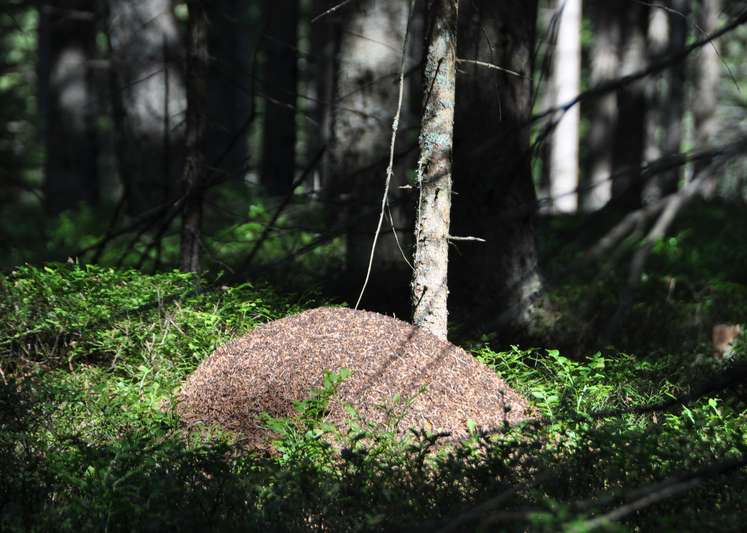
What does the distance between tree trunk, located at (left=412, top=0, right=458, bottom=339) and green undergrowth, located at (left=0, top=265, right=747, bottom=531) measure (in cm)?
96

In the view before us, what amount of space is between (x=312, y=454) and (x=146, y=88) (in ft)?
25.6

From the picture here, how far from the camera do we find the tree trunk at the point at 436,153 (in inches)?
215

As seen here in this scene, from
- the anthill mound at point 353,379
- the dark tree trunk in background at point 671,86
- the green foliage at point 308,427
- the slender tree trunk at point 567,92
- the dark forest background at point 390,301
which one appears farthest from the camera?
the slender tree trunk at point 567,92

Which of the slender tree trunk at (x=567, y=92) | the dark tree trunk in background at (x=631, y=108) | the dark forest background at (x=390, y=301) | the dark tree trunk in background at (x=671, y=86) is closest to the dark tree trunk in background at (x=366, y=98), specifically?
the dark forest background at (x=390, y=301)

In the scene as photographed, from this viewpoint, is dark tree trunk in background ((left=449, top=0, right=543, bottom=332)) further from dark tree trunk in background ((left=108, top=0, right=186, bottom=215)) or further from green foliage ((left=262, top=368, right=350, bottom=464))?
dark tree trunk in background ((left=108, top=0, right=186, bottom=215))

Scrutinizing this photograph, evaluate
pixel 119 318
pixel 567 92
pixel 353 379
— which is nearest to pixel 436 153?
pixel 353 379

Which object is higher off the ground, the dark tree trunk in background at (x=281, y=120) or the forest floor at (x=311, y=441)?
the dark tree trunk in background at (x=281, y=120)

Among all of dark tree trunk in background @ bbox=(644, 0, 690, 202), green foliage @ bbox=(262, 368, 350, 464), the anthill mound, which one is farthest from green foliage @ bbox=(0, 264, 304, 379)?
dark tree trunk in background @ bbox=(644, 0, 690, 202)

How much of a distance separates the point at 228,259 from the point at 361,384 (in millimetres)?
4446

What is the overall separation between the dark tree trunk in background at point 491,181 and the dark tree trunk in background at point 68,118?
35.2 ft

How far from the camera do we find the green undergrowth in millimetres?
3826

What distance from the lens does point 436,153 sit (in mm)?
5555

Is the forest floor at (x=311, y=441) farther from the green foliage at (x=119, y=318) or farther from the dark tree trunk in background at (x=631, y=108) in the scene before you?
the dark tree trunk in background at (x=631, y=108)

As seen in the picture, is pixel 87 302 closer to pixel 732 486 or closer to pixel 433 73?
pixel 433 73
